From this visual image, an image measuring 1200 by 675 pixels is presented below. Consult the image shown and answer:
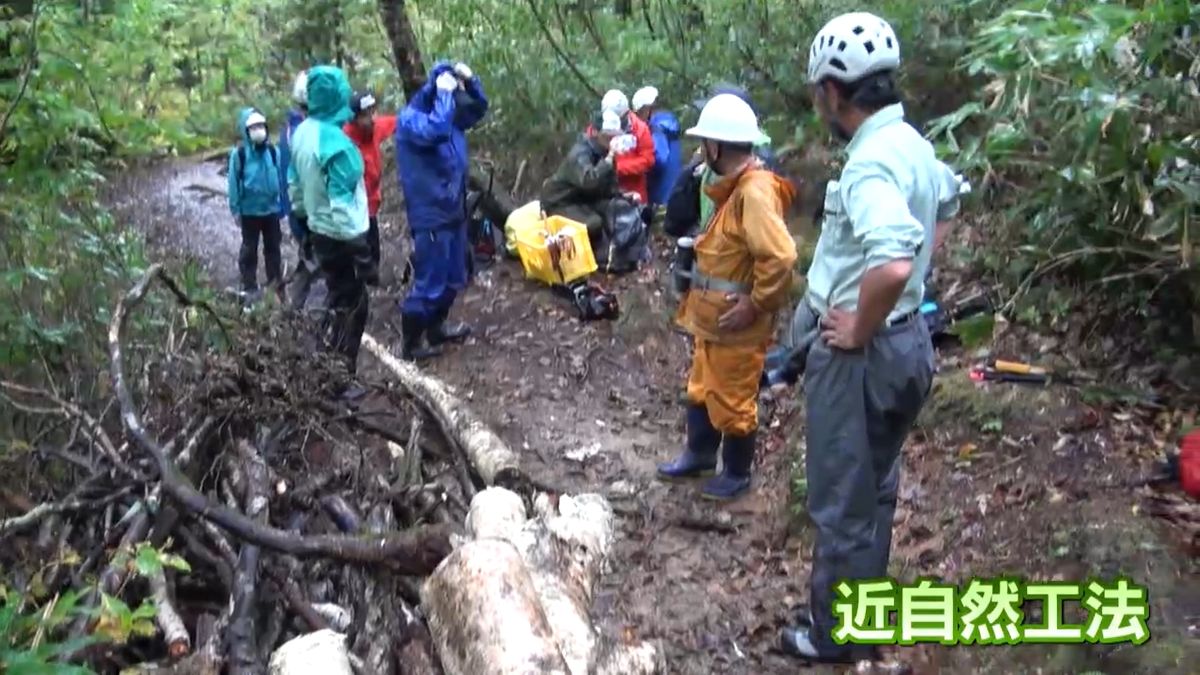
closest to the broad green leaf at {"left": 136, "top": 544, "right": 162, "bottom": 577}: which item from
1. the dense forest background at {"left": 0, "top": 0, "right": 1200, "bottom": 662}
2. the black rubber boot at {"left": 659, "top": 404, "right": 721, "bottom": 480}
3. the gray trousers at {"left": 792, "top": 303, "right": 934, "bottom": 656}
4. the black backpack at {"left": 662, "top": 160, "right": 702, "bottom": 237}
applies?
the dense forest background at {"left": 0, "top": 0, "right": 1200, "bottom": 662}

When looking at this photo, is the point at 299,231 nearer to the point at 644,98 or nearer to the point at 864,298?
the point at 644,98

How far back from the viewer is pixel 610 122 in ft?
32.1

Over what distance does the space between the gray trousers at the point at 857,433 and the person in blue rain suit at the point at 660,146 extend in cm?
672

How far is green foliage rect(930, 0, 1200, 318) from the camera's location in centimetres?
472

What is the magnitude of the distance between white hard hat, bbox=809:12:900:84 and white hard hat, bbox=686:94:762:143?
1.23 metres

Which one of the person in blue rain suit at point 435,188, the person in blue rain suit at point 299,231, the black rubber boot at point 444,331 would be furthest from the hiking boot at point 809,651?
the person in blue rain suit at point 299,231

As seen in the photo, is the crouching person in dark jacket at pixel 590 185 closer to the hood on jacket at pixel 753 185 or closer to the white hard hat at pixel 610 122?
the white hard hat at pixel 610 122

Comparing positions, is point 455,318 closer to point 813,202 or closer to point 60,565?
point 813,202

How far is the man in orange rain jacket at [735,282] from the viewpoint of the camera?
15.9 ft

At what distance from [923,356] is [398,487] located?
258cm

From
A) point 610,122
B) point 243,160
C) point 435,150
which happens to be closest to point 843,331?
point 435,150

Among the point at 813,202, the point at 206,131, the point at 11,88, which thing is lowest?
the point at 206,131

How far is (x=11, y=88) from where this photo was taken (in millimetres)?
5898

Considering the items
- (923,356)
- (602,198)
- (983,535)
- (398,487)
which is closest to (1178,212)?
(983,535)
